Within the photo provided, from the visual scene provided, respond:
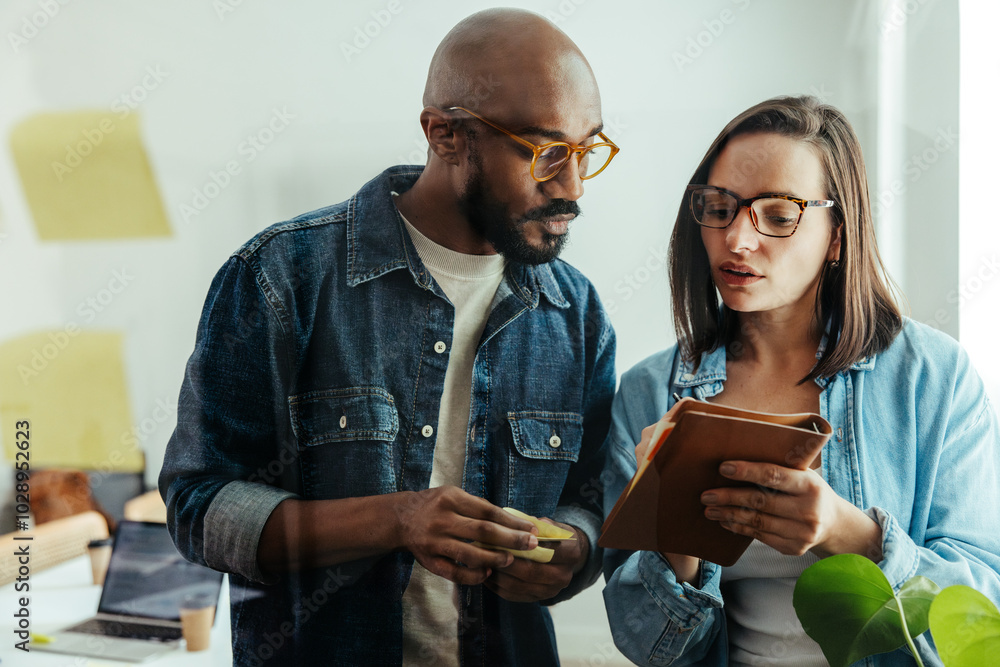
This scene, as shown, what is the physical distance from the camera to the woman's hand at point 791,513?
2.82 feet

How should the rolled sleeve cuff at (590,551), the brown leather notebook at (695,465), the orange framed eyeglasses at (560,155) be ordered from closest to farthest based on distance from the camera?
the brown leather notebook at (695,465)
the orange framed eyeglasses at (560,155)
the rolled sleeve cuff at (590,551)

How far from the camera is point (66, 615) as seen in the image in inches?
39.8

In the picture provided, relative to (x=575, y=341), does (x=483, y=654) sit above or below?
below

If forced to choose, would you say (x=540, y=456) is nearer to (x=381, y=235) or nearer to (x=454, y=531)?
(x=454, y=531)

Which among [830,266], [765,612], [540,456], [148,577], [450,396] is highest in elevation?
[830,266]

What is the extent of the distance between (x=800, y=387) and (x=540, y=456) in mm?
357

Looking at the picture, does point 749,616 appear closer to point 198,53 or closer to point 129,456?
point 129,456

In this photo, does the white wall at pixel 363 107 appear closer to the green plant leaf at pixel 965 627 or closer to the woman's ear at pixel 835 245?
the woman's ear at pixel 835 245

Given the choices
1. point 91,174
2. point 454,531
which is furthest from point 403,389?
point 91,174

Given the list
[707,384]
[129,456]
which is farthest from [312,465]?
[707,384]

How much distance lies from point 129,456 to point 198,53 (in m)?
0.54

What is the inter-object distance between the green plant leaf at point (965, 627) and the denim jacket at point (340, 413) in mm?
472

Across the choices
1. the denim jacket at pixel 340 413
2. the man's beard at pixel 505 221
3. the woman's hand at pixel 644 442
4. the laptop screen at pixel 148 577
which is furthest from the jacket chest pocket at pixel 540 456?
the laptop screen at pixel 148 577

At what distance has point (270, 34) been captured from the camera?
1005mm
